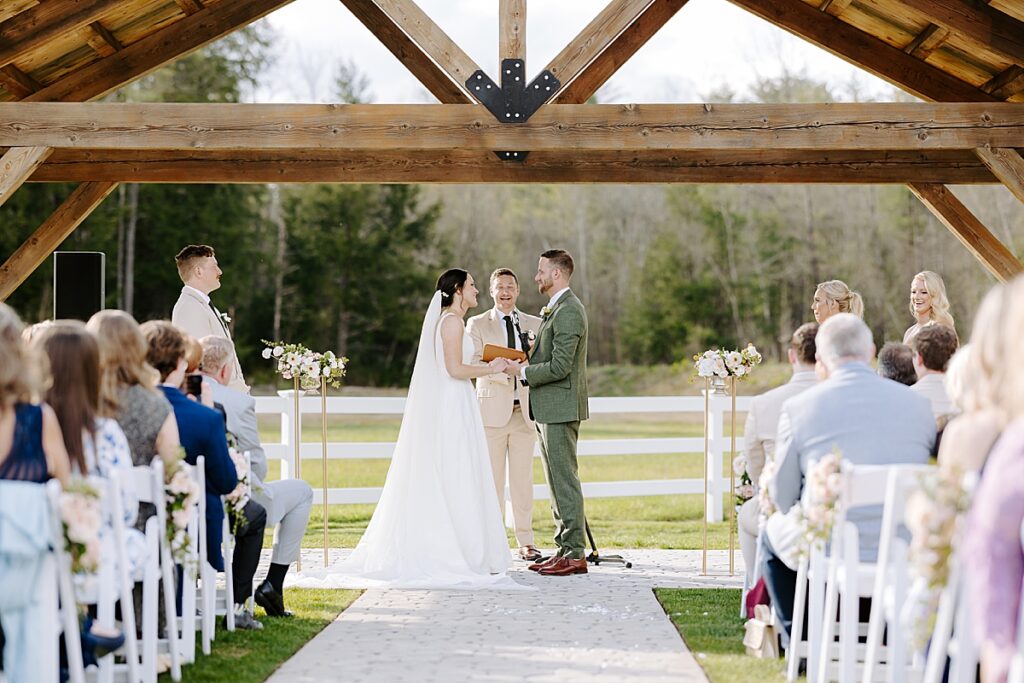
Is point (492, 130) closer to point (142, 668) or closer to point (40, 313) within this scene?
point (142, 668)

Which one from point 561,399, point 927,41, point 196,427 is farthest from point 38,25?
point 927,41

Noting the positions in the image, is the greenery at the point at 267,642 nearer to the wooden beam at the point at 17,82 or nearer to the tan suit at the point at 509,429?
the tan suit at the point at 509,429

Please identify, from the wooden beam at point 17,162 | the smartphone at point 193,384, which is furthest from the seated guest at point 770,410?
the wooden beam at point 17,162

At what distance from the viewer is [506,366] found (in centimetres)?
807

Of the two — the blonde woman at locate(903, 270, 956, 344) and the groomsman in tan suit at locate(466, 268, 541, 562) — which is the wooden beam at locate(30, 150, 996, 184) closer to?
the groomsman in tan suit at locate(466, 268, 541, 562)

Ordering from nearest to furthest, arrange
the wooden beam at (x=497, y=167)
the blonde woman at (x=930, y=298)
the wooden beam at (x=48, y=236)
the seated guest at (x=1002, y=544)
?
the seated guest at (x=1002, y=544)
the blonde woman at (x=930, y=298)
the wooden beam at (x=48, y=236)
the wooden beam at (x=497, y=167)

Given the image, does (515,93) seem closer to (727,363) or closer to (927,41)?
(727,363)

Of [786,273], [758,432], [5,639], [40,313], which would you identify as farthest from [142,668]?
[786,273]

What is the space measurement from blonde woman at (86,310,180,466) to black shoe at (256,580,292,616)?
161 cm

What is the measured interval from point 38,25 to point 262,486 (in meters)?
3.30

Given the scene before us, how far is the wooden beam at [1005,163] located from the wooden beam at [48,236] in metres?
5.85

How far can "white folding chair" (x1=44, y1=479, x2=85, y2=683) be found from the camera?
12.3 ft

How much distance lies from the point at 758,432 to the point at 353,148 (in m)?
2.88

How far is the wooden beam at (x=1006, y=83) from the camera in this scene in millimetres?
8219
